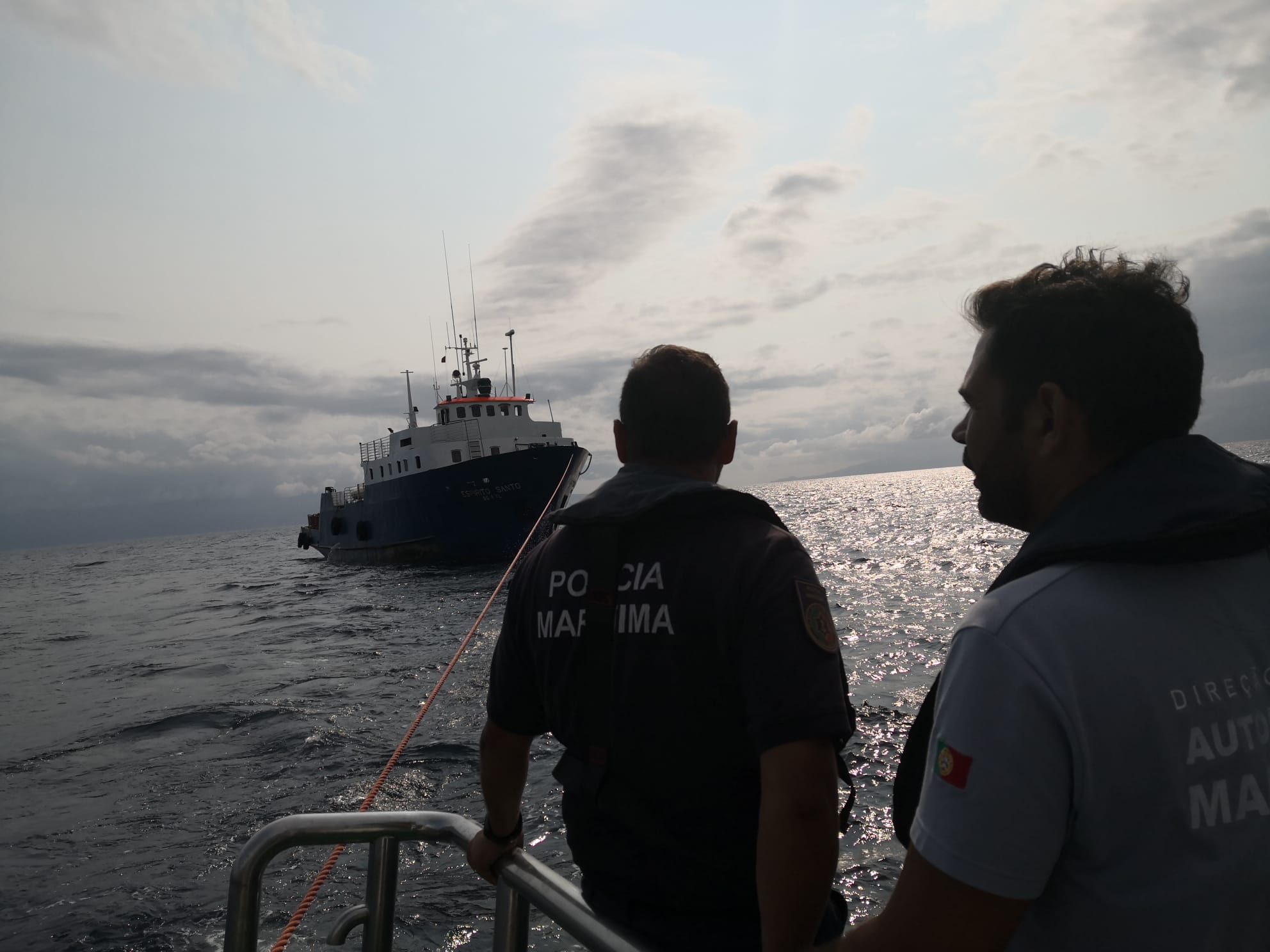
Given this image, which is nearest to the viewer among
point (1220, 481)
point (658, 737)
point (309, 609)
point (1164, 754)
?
point (1164, 754)

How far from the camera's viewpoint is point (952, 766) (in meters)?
1.10

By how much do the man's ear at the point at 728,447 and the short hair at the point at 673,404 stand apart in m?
0.05

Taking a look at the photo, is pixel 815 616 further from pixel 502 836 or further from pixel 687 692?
pixel 502 836

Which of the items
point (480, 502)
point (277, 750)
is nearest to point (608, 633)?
point (277, 750)

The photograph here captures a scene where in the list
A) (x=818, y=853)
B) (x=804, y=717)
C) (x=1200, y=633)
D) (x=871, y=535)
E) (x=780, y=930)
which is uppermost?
(x=1200, y=633)

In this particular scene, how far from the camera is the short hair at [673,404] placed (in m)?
2.01

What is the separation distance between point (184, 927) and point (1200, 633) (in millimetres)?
6614

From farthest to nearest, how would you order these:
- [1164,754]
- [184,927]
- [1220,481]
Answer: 1. [184,927]
2. [1220,481]
3. [1164,754]

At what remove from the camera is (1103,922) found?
43.4 inches

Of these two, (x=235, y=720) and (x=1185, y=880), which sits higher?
(x=1185, y=880)

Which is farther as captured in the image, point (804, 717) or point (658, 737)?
Answer: point (658, 737)

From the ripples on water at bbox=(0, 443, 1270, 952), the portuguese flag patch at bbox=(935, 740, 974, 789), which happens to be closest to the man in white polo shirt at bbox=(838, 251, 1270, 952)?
the portuguese flag patch at bbox=(935, 740, 974, 789)

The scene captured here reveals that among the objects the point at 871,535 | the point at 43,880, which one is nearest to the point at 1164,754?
the point at 43,880

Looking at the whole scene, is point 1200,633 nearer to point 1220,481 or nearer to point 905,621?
point 1220,481
